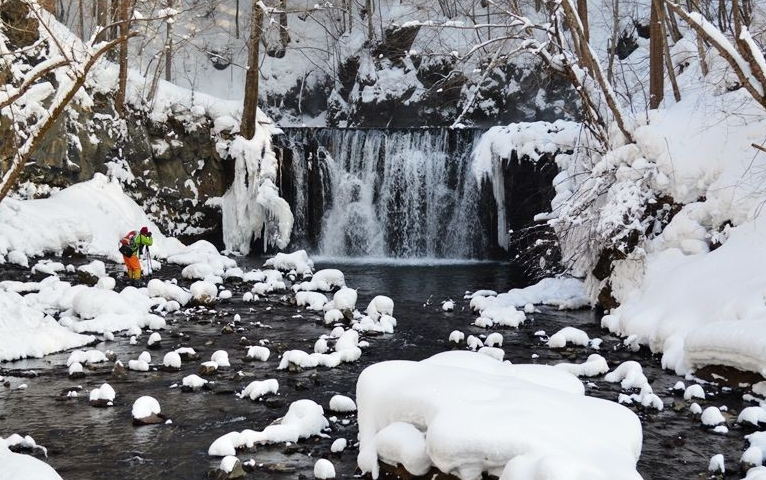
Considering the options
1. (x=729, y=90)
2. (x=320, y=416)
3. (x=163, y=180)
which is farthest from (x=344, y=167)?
(x=320, y=416)

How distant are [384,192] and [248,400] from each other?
529 inches

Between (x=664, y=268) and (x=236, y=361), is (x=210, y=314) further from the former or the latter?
(x=664, y=268)

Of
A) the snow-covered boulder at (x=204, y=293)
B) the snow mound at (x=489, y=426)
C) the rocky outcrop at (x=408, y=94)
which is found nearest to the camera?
the snow mound at (x=489, y=426)

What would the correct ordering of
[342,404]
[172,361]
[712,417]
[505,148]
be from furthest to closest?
[505,148] → [172,361] → [342,404] → [712,417]

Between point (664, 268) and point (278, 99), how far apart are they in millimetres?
21782

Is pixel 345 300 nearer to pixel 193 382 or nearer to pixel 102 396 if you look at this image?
pixel 193 382

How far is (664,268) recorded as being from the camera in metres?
11.4

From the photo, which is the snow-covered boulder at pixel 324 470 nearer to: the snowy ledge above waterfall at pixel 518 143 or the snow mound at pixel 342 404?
the snow mound at pixel 342 404

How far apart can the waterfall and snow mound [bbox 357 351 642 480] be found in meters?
14.1

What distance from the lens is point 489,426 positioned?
197 inches

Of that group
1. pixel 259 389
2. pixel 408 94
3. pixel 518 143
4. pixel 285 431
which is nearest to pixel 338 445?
pixel 285 431

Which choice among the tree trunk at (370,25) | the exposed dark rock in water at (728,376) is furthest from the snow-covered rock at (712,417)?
the tree trunk at (370,25)

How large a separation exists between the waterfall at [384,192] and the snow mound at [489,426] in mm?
14132

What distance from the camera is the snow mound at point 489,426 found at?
4777 mm
